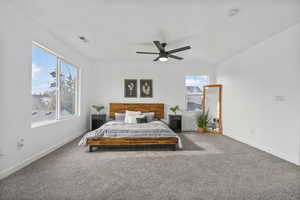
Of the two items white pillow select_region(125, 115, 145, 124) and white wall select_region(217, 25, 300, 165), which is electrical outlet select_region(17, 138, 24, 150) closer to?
white pillow select_region(125, 115, 145, 124)

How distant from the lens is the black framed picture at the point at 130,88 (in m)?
5.77

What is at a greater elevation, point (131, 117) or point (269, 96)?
point (269, 96)

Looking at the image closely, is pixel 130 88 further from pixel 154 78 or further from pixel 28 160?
pixel 28 160

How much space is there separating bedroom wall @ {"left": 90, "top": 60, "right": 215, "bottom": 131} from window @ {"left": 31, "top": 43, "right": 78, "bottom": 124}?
127 centimetres

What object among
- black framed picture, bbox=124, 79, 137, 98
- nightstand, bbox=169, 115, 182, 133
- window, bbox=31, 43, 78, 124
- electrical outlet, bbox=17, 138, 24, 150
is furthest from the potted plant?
electrical outlet, bbox=17, 138, 24, 150

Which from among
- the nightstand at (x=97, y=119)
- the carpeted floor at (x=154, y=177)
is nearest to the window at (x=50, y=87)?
the nightstand at (x=97, y=119)

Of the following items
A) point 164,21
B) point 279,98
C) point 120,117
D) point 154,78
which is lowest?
point 120,117

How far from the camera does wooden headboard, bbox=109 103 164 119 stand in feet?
18.3

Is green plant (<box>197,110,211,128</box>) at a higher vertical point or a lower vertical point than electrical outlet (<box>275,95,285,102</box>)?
lower

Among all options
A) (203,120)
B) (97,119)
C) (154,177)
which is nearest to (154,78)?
(203,120)

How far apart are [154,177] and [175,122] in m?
3.34

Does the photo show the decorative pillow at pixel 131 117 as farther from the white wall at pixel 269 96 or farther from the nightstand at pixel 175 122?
the white wall at pixel 269 96

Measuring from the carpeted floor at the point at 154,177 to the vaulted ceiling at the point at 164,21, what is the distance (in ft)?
8.99

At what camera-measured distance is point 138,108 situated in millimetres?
5652
